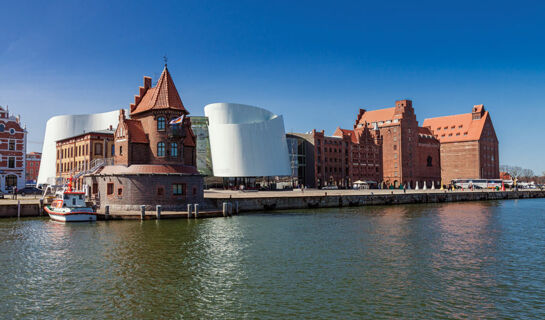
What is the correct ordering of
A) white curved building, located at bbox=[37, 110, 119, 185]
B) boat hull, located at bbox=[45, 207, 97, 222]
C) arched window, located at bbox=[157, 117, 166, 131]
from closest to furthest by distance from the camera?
1. boat hull, located at bbox=[45, 207, 97, 222]
2. arched window, located at bbox=[157, 117, 166, 131]
3. white curved building, located at bbox=[37, 110, 119, 185]

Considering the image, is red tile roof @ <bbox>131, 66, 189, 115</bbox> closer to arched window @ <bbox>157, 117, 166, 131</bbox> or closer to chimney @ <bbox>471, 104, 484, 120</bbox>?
arched window @ <bbox>157, 117, 166, 131</bbox>

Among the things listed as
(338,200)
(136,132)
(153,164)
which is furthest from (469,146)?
(136,132)

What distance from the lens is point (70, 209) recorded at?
44062 millimetres

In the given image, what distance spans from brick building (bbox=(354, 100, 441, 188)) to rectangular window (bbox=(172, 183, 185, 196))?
10035 centimetres

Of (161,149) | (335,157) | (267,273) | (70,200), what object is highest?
(335,157)

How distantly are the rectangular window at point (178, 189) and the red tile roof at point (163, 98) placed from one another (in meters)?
9.17

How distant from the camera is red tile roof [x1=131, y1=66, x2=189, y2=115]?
52.2 m

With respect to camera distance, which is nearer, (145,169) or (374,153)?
(145,169)

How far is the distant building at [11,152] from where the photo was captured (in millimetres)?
77812

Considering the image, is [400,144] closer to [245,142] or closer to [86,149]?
[245,142]

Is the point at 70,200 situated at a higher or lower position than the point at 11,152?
lower

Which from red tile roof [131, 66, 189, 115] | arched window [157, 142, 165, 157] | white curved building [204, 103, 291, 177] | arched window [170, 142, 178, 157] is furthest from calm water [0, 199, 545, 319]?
white curved building [204, 103, 291, 177]

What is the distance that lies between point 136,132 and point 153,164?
4466mm

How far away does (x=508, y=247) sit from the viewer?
1247 inches
